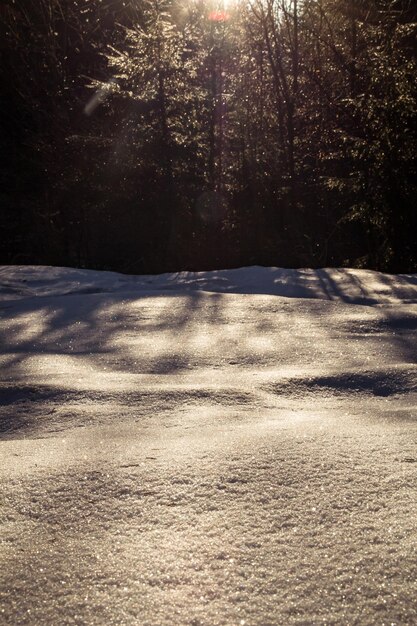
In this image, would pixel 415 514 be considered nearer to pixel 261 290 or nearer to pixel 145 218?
pixel 261 290

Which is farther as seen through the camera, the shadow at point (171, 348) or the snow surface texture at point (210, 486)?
the shadow at point (171, 348)

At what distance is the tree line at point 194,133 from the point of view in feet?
29.6

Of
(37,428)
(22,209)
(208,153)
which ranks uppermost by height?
(208,153)

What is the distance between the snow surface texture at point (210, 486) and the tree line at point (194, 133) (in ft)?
19.0

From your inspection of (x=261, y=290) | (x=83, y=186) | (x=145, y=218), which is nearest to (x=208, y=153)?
(x=145, y=218)

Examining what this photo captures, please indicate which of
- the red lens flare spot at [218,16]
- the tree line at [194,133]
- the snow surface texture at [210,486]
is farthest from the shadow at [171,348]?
the red lens flare spot at [218,16]

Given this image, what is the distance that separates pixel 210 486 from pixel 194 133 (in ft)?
30.3

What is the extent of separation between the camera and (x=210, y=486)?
113cm

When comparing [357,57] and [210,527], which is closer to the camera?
[210,527]

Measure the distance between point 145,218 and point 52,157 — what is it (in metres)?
2.17

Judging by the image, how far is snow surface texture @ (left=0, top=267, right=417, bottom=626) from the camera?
83 cm

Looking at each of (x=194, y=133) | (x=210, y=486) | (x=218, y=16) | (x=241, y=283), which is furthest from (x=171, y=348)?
(x=218, y=16)

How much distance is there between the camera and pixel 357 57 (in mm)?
8938

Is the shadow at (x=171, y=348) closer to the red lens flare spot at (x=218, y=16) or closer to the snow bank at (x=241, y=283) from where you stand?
the snow bank at (x=241, y=283)
